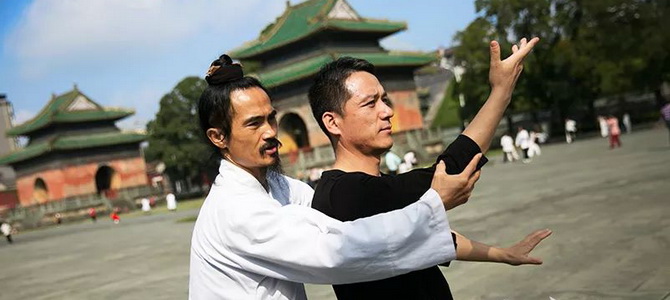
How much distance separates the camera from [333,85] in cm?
213

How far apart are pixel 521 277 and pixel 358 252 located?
418 centimetres

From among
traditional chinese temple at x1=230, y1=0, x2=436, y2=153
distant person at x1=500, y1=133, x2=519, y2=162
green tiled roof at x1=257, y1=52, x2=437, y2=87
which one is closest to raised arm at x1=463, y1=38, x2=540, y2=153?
distant person at x1=500, y1=133, x2=519, y2=162

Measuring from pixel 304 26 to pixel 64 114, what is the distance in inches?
755

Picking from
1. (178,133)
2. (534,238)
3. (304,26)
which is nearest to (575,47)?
(304,26)

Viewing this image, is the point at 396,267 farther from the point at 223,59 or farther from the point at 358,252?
the point at 223,59

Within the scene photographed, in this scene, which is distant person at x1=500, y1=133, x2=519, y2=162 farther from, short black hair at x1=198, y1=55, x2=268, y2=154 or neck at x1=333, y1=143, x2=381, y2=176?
short black hair at x1=198, y1=55, x2=268, y2=154

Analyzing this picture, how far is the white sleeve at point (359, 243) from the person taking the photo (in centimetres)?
156

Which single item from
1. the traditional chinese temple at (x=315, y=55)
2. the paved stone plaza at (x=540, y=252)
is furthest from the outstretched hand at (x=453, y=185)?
the traditional chinese temple at (x=315, y=55)

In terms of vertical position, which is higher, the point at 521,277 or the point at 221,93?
the point at 221,93

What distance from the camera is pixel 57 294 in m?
8.49

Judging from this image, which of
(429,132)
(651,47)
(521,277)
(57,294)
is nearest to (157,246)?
(57,294)

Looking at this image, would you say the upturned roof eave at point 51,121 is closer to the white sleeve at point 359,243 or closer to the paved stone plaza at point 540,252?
the paved stone plaza at point 540,252

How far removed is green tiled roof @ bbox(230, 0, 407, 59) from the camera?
3325 cm

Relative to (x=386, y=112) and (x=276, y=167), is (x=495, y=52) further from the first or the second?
(x=276, y=167)
